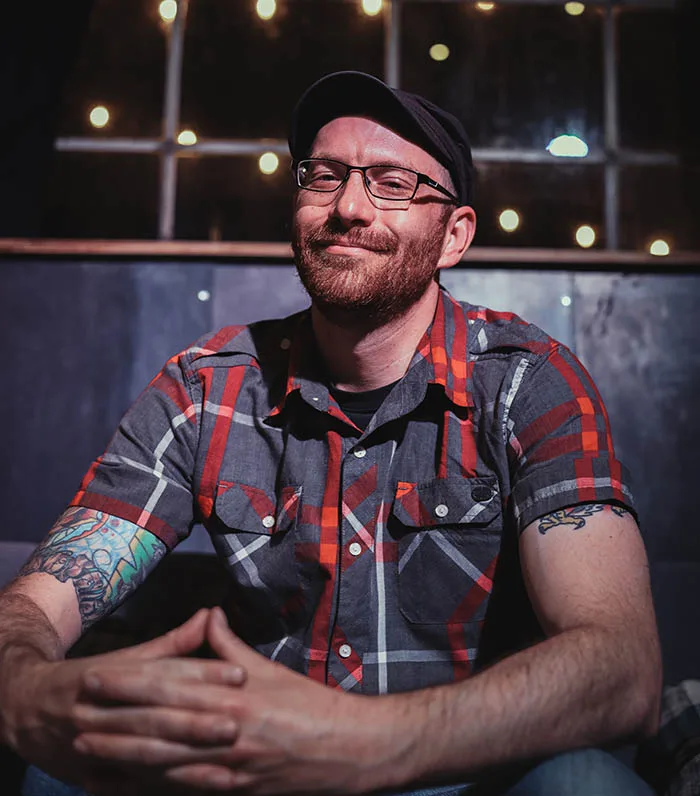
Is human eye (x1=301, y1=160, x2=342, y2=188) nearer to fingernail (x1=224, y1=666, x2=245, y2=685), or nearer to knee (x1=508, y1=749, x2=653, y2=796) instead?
fingernail (x1=224, y1=666, x2=245, y2=685)

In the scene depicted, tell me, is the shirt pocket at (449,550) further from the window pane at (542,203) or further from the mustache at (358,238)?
the window pane at (542,203)

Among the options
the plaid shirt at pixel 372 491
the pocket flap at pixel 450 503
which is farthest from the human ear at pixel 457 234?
the pocket flap at pixel 450 503

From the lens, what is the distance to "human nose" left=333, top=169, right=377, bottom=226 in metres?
1.35

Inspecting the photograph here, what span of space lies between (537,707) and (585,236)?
160 cm

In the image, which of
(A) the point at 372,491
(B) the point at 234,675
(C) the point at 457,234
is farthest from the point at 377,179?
(B) the point at 234,675

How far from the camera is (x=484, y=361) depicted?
4.40 feet

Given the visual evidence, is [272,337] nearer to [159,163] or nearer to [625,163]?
[159,163]

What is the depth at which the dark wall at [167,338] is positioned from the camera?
1886 millimetres

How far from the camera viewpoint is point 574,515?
3.50ft

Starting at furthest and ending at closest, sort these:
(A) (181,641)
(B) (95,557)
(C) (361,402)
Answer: (C) (361,402) < (B) (95,557) < (A) (181,641)

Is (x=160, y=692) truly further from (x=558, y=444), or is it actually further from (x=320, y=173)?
(x=320, y=173)

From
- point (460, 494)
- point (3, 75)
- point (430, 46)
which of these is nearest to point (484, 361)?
point (460, 494)

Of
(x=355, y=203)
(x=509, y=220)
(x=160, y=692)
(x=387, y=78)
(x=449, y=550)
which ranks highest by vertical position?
(x=387, y=78)

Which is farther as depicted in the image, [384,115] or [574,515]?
[384,115]
